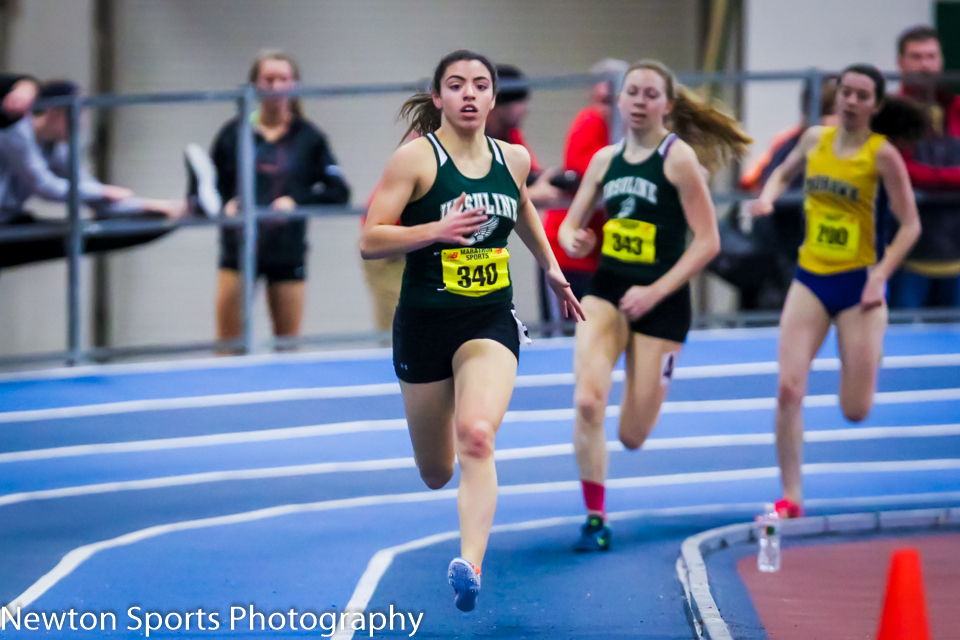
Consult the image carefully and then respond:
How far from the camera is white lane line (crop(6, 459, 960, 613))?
637 centimetres

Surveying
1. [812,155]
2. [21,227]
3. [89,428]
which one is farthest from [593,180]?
[21,227]

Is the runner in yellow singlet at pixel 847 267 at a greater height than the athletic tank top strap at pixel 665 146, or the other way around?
the athletic tank top strap at pixel 665 146

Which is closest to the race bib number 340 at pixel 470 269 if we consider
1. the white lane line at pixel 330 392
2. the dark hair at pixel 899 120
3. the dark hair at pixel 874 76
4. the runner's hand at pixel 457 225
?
the runner's hand at pixel 457 225

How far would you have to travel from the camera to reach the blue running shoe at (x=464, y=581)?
191 inches

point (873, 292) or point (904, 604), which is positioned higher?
point (873, 292)

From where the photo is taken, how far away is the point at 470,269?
17.6 feet

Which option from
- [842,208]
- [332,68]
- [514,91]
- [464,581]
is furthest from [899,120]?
[332,68]

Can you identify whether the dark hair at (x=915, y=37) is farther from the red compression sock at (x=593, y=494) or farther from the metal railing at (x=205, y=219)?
the red compression sock at (x=593, y=494)

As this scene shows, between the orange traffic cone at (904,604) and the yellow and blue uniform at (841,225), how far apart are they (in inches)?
121

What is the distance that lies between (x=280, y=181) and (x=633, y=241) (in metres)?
→ 4.20

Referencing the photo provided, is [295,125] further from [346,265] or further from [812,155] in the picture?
[346,265]

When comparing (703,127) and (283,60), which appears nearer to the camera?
(703,127)

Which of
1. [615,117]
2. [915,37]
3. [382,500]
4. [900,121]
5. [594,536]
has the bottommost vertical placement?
[382,500]

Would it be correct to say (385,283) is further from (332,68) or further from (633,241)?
(332,68)
